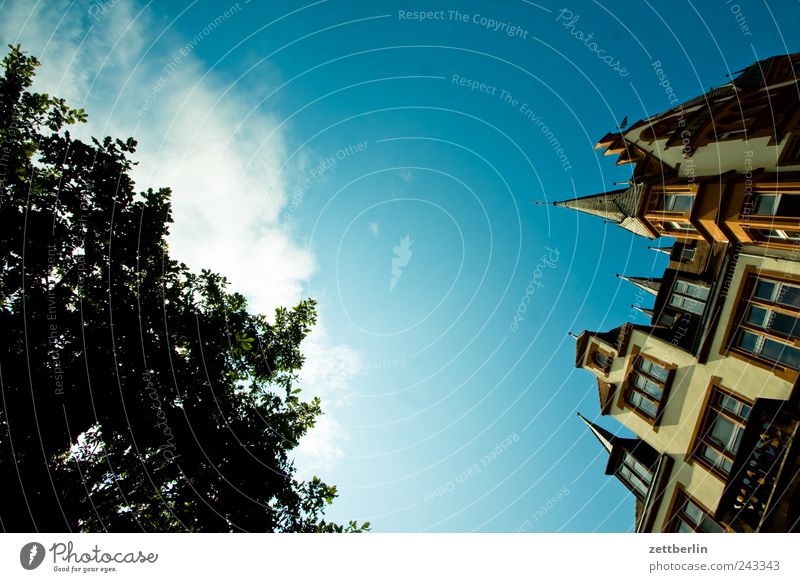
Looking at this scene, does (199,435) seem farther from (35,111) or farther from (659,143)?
(659,143)

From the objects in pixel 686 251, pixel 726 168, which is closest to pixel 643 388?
pixel 686 251

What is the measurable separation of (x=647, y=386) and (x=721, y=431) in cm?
405

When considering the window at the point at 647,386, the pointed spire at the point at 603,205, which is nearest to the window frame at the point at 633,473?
the window at the point at 647,386

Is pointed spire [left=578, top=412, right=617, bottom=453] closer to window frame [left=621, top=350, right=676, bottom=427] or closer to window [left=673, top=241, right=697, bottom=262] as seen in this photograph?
window frame [left=621, top=350, right=676, bottom=427]

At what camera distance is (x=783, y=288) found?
13562mm

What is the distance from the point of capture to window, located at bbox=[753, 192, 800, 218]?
40.8 ft

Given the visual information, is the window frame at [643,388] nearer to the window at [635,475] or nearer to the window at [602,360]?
the window at [602,360]

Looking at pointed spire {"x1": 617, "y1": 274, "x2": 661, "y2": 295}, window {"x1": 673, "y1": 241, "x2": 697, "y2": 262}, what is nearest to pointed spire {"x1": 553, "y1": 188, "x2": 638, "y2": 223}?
window {"x1": 673, "y1": 241, "x2": 697, "y2": 262}

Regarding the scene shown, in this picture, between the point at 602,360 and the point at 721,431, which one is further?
the point at 602,360
